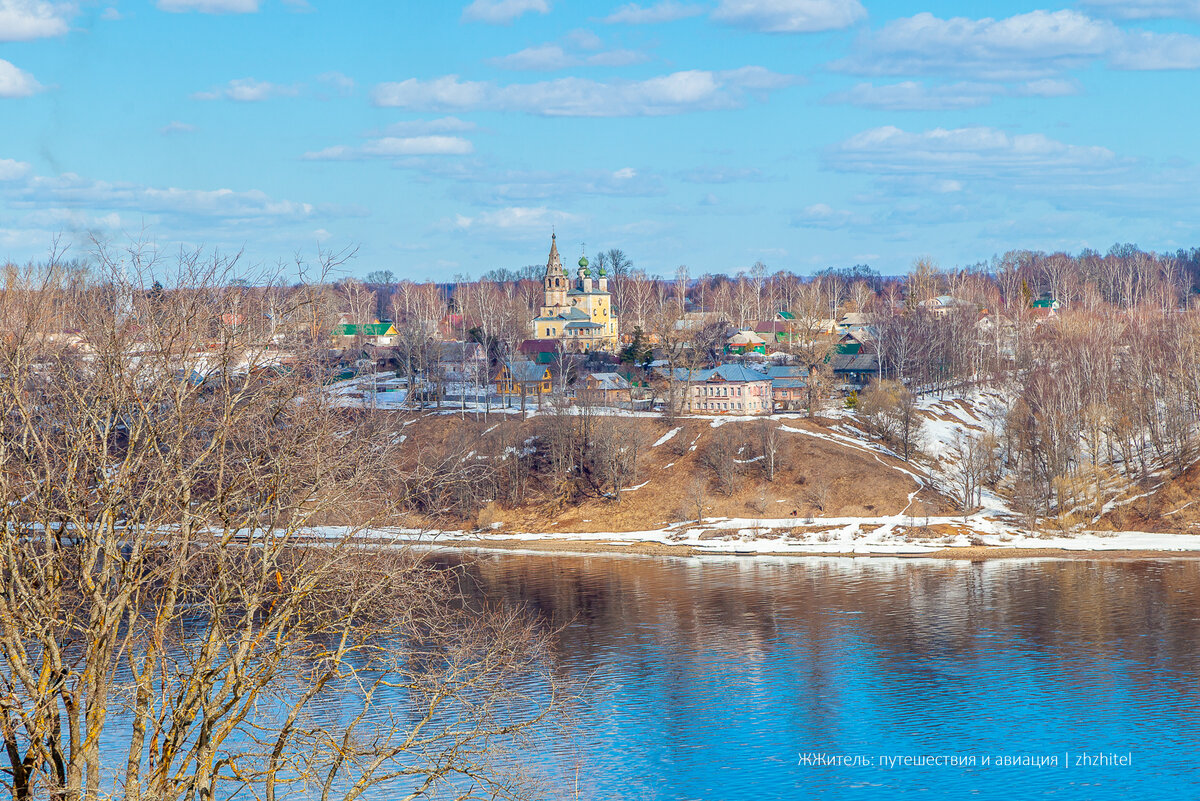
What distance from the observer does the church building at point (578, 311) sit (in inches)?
3846

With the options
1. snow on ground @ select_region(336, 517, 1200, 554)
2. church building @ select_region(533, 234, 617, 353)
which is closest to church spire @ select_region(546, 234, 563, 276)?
church building @ select_region(533, 234, 617, 353)

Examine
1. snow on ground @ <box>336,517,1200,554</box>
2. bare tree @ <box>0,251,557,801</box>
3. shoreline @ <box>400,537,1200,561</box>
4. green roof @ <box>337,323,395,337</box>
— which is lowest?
shoreline @ <box>400,537,1200,561</box>

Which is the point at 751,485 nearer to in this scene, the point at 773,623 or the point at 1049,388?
the point at 1049,388

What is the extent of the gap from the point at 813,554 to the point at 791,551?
40.4 inches

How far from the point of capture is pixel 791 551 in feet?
168

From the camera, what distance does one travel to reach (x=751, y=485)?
5897 cm

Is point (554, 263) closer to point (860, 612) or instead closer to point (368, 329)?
point (368, 329)

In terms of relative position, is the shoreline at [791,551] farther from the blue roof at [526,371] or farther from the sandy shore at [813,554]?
the blue roof at [526,371]

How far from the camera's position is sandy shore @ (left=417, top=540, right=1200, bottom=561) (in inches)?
1897

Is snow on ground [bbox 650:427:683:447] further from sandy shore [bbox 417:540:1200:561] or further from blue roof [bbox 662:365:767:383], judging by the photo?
sandy shore [bbox 417:540:1200:561]

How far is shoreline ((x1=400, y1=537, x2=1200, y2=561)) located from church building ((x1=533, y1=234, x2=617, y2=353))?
39695mm

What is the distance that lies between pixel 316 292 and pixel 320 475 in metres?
1.81

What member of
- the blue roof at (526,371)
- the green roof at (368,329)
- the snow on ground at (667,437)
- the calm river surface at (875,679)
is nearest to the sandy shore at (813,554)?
the calm river surface at (875,679)

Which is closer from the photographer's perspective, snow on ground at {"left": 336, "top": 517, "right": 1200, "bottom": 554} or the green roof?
snow on ground at {"left": 336, "top": 517, "right": 1200, "bottom": 554}
